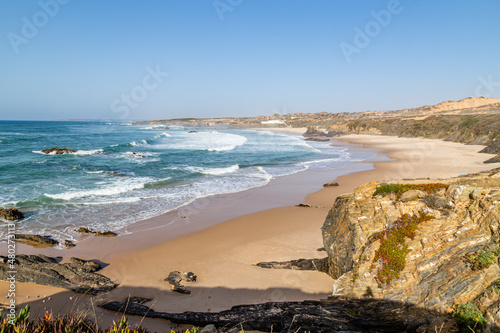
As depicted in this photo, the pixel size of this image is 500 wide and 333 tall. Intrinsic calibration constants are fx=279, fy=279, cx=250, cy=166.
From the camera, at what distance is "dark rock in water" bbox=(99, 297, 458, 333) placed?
4496mm

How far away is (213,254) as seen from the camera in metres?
9.86

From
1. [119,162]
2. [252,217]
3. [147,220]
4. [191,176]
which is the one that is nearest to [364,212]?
[252,217]

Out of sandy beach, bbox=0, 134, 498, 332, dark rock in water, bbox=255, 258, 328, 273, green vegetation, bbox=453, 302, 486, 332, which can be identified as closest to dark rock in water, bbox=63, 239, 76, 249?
sandy beach, bbox=0, 134, 498, 332

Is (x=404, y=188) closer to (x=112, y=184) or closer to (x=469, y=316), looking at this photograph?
(x=469, y=316)

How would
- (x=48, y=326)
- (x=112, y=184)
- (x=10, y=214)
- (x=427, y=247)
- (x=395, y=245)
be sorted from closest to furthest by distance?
(x=48, y=326)
(x=427, y=247)
(x=395, y=245)
(x=10, y=214)
(x=112, y=184)

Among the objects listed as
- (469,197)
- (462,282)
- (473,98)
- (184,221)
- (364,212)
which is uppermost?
(473,98)

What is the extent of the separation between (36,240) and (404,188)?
1256cm

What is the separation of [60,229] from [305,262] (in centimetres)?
1035

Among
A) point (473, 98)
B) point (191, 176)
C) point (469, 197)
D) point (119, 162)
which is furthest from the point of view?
point (473, 98)

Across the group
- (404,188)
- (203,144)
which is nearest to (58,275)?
(404,188)

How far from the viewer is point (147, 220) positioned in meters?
A: 13.3

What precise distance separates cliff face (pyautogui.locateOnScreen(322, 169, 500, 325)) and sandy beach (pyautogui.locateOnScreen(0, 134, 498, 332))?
1.59 m

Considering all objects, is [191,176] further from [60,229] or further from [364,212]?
[364,212]

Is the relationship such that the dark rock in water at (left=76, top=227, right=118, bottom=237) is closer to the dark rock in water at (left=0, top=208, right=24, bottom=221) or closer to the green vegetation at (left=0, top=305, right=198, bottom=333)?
the dark rock in water at (left=0, top=208, right=24, bottom=221)
